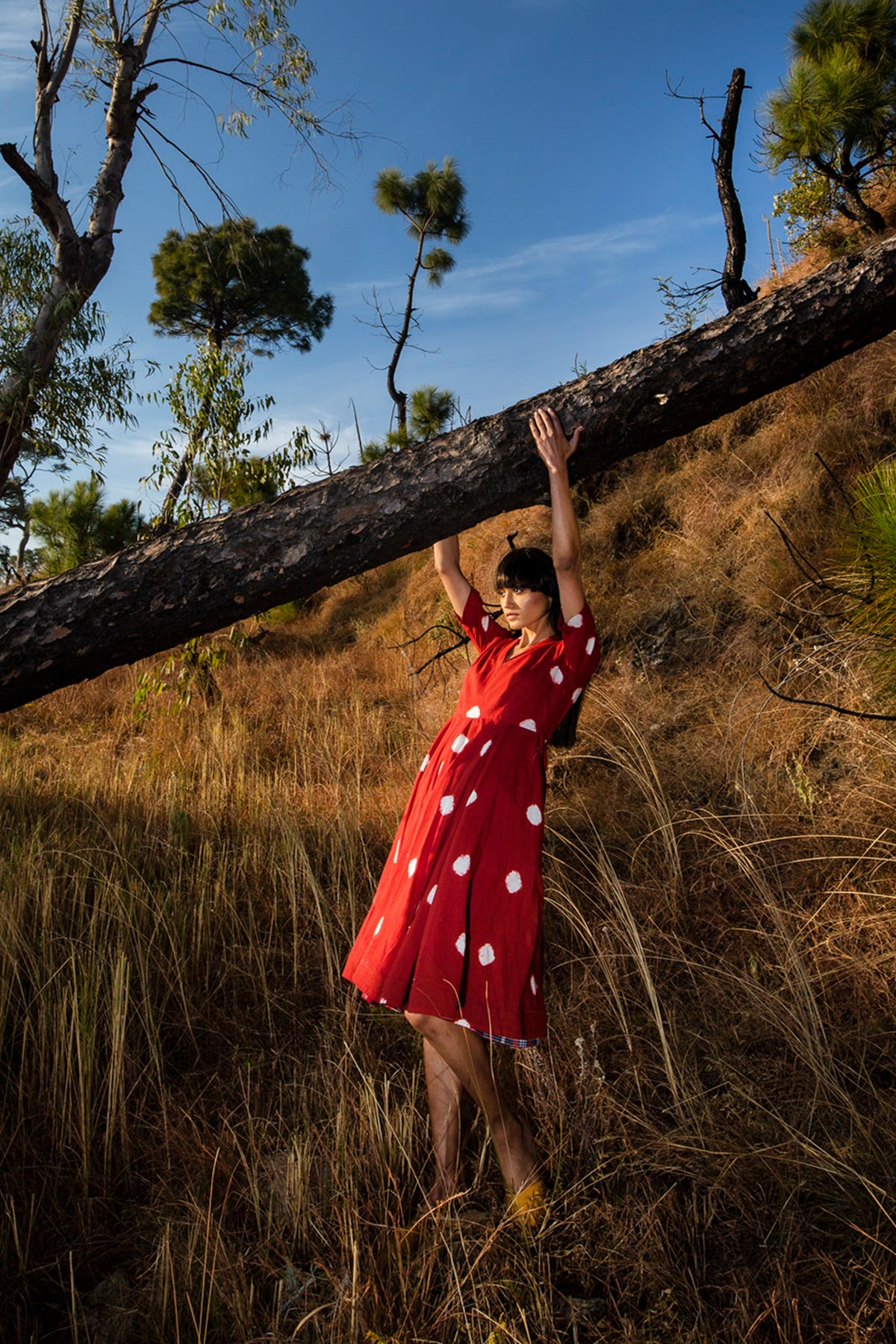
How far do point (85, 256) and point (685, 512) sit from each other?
207 inches

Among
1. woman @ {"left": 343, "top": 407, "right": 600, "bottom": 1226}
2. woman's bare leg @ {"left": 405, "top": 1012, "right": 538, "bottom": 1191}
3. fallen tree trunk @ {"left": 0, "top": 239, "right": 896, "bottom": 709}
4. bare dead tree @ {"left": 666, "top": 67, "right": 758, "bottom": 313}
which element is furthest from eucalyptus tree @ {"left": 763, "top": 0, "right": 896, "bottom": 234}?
Result: woman's bare leg @ {"left": 405, "top": 1012, "right": 538, "bottom": 1191}

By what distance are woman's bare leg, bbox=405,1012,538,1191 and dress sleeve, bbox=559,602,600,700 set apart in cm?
85

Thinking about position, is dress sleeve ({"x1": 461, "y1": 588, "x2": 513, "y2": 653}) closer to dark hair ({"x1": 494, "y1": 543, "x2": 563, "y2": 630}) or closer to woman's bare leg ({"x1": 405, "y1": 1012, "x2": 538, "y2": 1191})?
dark hair ({"x1": 494, "y1": 543, "x2": 563, "y2": 630})

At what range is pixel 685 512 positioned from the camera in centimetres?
513

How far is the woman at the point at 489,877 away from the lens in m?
1.59

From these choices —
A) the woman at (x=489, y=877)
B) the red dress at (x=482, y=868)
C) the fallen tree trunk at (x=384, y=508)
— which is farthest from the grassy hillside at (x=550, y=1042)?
the fallen tree trunk at (x=384, y=508)

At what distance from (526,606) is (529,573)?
9 cm

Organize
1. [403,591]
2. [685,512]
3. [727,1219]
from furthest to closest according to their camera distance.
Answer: [403,591] < [685,512] < [727,1219]

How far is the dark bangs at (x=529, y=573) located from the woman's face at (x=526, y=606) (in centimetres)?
1

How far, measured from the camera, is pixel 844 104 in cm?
699

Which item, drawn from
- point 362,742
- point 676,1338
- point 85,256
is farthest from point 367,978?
point 85,256

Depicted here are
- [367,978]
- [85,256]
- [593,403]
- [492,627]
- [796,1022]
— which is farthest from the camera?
[85,256]

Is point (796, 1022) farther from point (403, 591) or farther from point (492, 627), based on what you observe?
point (403, 591)

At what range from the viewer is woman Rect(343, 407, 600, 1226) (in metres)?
1.59
